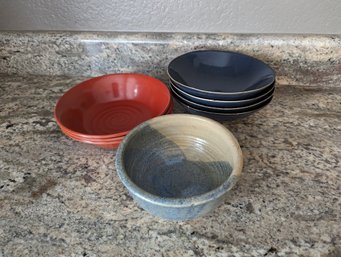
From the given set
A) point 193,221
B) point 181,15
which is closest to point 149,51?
point 181,15

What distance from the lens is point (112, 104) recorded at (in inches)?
32.3

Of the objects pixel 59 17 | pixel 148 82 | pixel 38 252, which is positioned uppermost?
pixel 59 17

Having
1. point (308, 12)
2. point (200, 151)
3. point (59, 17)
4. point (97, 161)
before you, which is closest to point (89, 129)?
point (97, 161)

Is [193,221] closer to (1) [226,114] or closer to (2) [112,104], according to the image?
(1) [226,114]

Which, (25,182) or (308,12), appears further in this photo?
(308,12)

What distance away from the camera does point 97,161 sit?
27.7 inches

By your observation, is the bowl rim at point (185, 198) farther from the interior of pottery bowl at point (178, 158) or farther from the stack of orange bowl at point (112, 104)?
the stack of orange bowl at point (112, 104)

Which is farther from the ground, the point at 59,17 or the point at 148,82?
the point at 59,17

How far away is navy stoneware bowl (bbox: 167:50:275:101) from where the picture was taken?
78 cm

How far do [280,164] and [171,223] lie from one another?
26 centimetres

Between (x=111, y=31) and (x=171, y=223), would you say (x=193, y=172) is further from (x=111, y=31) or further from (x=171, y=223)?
(x=111, y=31)

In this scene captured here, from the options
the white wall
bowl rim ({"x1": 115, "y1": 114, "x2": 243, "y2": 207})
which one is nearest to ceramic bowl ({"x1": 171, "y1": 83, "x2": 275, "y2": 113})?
bowl rim ({"x1": 115, "y1": 114, "x2": 243, "y2": 207})

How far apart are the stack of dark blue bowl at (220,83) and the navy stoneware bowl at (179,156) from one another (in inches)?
3.0

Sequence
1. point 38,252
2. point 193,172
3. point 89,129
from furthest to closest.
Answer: point 89,129, point 193,172, point 38,252
